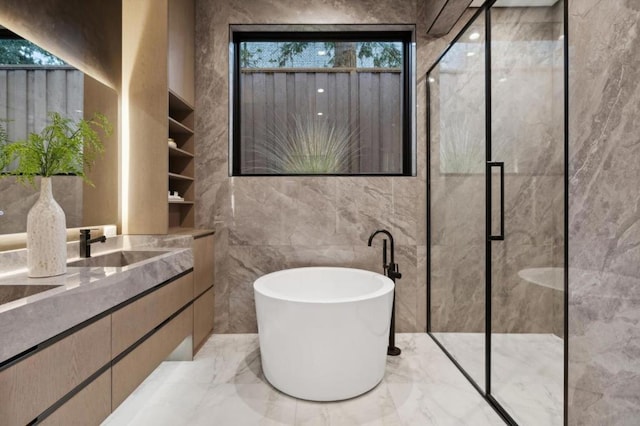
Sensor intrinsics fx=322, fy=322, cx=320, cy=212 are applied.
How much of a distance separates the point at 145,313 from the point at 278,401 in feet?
2.87

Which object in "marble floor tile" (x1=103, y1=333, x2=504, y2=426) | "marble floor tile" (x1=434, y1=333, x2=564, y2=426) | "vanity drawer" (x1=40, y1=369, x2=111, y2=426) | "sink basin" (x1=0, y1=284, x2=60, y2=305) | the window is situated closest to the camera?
"vanity drawer" (x1=40, y1=369, x2=111, y2=426)

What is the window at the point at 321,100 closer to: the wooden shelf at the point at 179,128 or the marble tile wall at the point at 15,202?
the wooden shelf at the point at 179,128

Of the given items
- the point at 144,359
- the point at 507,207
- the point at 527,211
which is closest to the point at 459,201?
the point at 507,207

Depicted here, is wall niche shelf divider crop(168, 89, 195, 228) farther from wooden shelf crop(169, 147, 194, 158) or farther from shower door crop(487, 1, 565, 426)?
shower door crop(487, 1, 565, 426)

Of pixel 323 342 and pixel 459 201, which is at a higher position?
pixel 459 201

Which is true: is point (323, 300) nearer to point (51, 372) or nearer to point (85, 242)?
point (51, 372)

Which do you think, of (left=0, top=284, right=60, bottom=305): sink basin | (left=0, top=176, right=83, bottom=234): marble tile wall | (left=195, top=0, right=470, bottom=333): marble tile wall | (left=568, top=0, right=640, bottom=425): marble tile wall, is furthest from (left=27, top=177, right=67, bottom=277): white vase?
(left=568, top=0, right=640, bottom=425): marble tile wall

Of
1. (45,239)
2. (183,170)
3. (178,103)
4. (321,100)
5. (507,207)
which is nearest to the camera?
(45,239)

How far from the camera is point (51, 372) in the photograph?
39.5 inches

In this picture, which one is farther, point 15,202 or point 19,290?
point 15,202

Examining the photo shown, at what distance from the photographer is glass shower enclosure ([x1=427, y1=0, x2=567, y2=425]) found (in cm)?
132

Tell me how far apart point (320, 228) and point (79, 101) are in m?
1.85

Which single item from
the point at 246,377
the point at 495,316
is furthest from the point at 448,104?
the point at 246,377

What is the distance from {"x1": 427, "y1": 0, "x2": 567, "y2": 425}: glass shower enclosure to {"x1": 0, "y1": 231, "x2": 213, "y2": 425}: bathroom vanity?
1765 millimetres
